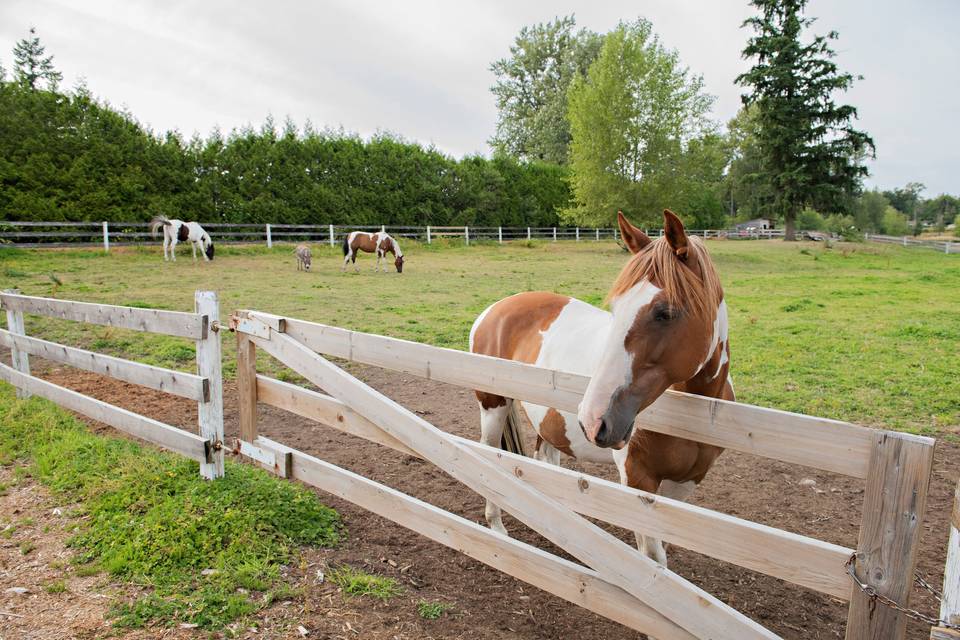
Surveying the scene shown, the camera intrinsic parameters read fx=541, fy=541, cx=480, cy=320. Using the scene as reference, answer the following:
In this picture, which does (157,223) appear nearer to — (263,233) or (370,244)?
(263,233)

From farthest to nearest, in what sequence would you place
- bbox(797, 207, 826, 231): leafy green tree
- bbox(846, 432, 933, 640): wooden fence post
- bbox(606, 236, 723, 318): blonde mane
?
bbox(797, 207, 826, 231): leafy green tree, bbox(606, 236, 723, 318): blonde mane, bbox(846, 432, 933, 640): wooden fence post

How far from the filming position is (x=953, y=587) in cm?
131

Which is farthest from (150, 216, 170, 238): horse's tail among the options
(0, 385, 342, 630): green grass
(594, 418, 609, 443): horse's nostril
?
(594, 418, 609, 443): horse's nostril

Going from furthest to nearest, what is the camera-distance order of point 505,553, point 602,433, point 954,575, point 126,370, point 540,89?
point 540,89, point 126,370, point 505,553, point 602,433, point 954,575

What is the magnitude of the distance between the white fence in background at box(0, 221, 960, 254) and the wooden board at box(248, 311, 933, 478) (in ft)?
62.1

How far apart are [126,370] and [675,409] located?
13.7 ft

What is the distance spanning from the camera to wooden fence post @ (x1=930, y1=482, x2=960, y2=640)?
129cm

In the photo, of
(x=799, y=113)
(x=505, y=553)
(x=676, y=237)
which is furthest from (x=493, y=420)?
(x=799, y=113)

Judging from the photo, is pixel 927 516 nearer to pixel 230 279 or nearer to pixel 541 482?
pixel 541 482

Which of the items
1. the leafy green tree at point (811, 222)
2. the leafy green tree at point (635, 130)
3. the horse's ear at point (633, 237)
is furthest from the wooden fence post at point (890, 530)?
the leafy green tree at point (811, 222)

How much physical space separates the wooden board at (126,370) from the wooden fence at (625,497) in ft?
2.40

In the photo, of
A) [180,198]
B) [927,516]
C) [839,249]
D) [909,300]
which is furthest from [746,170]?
[927,516]

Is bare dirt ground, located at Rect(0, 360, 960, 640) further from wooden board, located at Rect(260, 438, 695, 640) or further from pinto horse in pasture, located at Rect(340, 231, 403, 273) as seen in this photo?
pinto horse in pasture, located at Rect(340, 231, 403, 273)

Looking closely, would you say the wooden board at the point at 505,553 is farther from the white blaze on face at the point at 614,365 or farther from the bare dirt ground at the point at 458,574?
the white blaze on face at the point at 614,365
